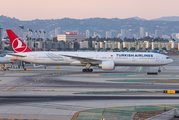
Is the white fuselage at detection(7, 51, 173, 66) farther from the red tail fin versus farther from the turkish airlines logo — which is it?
the turkish airlines logo

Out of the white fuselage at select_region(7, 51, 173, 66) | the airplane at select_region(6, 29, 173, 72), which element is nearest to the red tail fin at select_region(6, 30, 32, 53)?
the airplane at select_region(6, 29, 173, 72)

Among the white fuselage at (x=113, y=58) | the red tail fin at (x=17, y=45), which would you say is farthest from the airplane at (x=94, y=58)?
the red tail fin at (x=17, y=45)

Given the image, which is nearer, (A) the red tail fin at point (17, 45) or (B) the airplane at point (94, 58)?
(B) the airplane at point (94, 58)

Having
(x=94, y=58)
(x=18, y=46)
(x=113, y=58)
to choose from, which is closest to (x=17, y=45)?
Answer: (x=18, y=46)

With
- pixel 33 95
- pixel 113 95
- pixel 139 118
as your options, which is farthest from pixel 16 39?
pixel 139 118

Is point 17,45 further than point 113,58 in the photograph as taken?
Yes

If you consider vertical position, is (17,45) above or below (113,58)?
above

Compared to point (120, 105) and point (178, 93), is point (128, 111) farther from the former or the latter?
point (178, 93)

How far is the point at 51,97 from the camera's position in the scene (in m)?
24.4

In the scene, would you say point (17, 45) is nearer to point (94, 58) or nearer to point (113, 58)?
point (94, 58)

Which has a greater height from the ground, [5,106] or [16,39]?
[16,39]

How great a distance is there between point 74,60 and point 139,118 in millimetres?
32606

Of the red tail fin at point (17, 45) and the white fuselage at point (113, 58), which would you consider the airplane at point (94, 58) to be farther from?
the red tail fin at point (17, 45)

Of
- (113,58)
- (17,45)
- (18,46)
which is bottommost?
(113,58)
